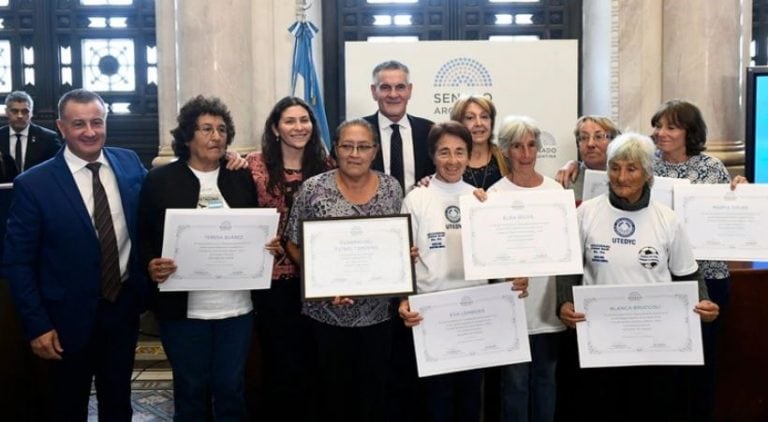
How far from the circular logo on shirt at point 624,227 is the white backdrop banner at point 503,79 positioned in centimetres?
302

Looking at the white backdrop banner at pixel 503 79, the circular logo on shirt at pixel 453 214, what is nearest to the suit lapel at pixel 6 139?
the white backdrop banner at pixel 503 79

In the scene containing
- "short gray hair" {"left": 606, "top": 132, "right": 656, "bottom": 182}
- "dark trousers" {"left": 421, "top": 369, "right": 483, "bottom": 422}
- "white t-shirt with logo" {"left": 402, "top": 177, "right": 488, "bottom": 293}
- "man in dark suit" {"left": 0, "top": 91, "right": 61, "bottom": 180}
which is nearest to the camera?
"short gray hair" {"left": 606, "top": 132, "right": 656, "bottom": 182}

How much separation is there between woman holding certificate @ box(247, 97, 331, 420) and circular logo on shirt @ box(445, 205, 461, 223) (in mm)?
626

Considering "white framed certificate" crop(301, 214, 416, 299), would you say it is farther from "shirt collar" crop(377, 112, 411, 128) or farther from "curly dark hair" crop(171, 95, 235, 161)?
"shirt collar" crop(377, 112, 411, 128)

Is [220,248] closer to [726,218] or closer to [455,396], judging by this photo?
[455,396]

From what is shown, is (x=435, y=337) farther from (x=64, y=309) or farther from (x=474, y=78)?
(x=474, y=78)

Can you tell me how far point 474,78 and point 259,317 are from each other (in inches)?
139

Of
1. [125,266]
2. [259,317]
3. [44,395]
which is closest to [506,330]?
[259,317]

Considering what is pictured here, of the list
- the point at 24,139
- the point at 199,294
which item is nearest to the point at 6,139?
the point at 24,139

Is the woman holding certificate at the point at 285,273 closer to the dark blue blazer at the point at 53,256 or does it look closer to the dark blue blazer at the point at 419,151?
the dark blue blazer at the point at 419,151

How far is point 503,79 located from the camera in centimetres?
635

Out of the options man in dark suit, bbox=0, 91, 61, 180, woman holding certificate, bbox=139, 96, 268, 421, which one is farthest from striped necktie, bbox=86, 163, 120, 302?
man in dark suit, bbox=0, 91, 61, 180

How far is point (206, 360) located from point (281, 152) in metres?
1.00

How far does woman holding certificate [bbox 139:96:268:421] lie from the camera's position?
320 centimetres
